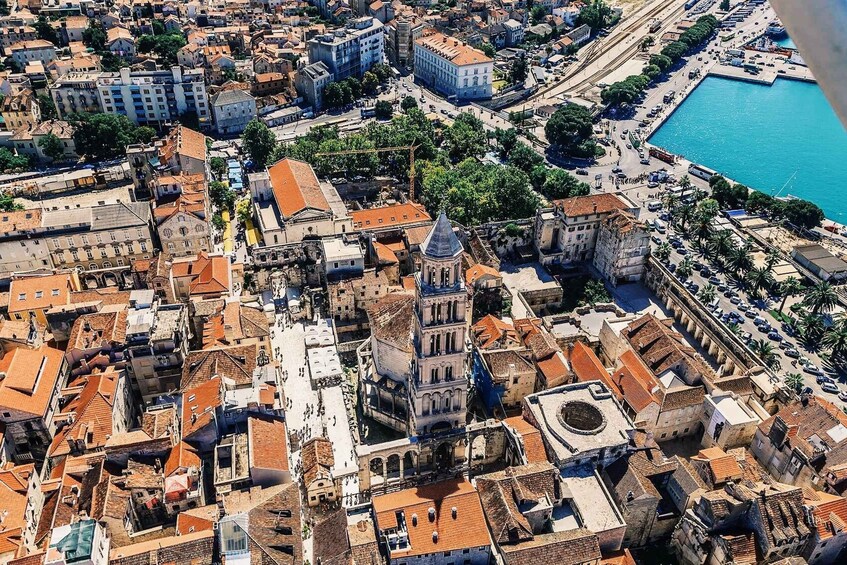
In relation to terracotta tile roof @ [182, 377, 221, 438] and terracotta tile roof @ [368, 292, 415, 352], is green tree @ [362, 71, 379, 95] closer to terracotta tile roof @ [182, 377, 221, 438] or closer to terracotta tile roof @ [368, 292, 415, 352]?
terracotta tile roof @ [368, 292, 415, 352]

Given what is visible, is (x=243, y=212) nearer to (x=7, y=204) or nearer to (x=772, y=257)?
(x=7, y=204)

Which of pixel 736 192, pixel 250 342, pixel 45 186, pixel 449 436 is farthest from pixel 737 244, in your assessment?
pixel 45 186

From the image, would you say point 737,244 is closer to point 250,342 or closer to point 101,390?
point 250,342

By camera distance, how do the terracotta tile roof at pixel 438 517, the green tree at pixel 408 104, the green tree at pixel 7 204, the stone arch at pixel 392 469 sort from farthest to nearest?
the green tree at pixel 408 104
the green tree at pixel 7 204
the stone arch at pixel 392 469
the terracotta tile roof at pixel 438 517

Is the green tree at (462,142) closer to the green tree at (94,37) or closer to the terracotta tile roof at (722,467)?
the terracotta tile roof at (722,467)

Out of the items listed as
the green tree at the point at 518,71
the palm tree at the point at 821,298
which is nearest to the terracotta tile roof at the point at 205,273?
the palm tree at the point at 821,298

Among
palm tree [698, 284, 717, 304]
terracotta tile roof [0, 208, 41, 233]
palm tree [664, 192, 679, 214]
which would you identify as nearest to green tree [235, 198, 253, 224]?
terracotta tile roof [0, 208, 41, 233]
